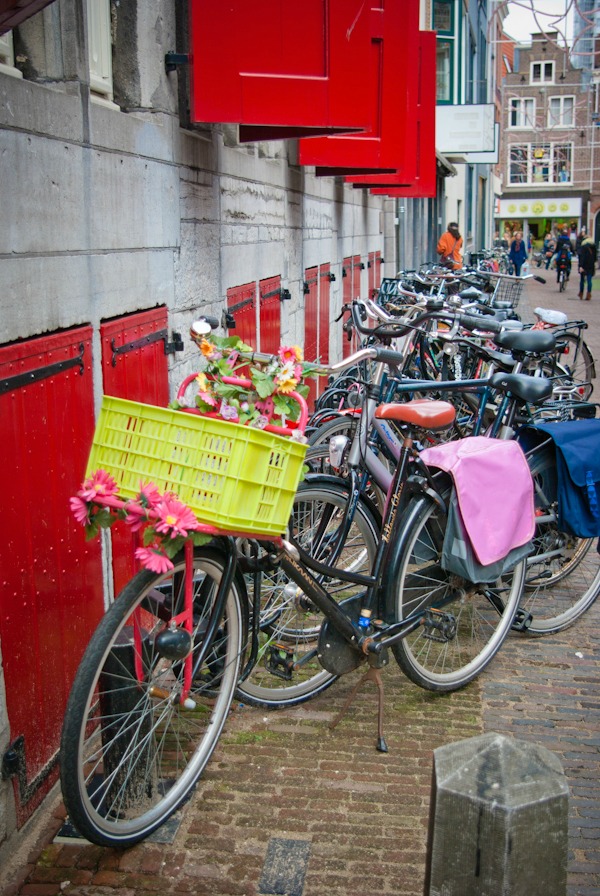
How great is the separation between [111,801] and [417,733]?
1.34 metres

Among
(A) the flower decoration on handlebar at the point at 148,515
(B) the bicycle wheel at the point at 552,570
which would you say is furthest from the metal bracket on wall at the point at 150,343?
(B) the bicycle wheel at the point at 552,570

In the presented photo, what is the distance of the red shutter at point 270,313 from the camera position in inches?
310

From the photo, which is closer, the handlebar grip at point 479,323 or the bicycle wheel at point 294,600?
the bicycle wheel at point 294,600

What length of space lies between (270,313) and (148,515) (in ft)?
17.5

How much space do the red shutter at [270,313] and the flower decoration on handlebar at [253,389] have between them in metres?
4.19

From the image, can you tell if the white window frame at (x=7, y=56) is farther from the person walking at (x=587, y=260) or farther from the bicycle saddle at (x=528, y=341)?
the person walking at (x=587, y=260)

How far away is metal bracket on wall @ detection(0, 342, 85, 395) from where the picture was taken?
3285mm

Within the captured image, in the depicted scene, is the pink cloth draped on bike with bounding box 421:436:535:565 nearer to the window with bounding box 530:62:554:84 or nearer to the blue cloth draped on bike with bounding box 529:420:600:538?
the blue cloth draped on bike with bounding box 529:420:600:538

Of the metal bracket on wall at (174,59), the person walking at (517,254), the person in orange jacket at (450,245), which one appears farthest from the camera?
the person walking at (517,254)

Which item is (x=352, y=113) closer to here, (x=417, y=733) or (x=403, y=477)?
(x=403, y=477)

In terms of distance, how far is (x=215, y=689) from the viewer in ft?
12.4

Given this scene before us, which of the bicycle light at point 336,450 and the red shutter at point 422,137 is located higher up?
the red shutter at point 422,137

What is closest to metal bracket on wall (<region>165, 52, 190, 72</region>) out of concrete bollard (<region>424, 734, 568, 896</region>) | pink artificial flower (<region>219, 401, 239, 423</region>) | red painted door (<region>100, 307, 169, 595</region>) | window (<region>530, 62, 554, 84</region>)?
red painted door (<region>100, 307, 169, 595</region>)

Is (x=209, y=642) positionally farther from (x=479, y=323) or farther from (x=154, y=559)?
(x=479, y=323)
